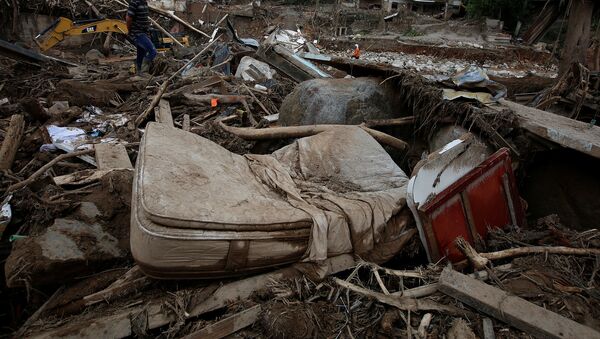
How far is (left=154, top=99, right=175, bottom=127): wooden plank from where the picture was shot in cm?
505

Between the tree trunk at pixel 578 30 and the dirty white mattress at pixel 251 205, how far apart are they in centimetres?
502

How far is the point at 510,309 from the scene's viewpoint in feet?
6.56

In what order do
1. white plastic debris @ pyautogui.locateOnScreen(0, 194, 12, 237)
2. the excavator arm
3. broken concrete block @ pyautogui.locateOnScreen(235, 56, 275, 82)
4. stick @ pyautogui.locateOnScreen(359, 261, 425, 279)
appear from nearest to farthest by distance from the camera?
stick @ pyautogui.locateOnScreen(359, 261, 425, 279) < white plastic debris @ pyautogui.locateOnScreen(0, 194, 12, 237) < broken concrete block @ pyautogui.locateOnScreen(235, 56, 275, 82) < the excavator arm

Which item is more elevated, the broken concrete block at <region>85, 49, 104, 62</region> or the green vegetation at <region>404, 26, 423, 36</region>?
the green vegetation at <region>404, 26, 423, 36</region>

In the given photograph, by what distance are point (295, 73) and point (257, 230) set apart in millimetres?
5367

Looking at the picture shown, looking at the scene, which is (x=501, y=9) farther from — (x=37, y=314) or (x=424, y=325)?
(x=37, y=314)

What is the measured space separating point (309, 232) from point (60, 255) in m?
1.51

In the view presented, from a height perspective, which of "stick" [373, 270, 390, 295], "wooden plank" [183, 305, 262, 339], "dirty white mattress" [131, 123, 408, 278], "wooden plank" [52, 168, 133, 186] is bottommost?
"wooden plank" [52, 168, 133, 186]

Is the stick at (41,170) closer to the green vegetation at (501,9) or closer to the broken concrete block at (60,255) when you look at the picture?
the broken concrete block at (60,255)

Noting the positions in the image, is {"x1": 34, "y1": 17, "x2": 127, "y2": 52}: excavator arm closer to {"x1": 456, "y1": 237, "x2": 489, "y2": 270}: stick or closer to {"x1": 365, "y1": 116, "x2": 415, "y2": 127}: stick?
{"x1": 365, "y1": 116, "x2": 415, "y2": 127}: stick

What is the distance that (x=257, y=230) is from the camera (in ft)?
6.88

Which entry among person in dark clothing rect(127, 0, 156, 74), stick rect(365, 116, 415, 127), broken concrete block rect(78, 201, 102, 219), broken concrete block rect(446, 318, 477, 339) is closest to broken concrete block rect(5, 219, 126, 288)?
broken concrete block rect(78, 201, 102, 219)

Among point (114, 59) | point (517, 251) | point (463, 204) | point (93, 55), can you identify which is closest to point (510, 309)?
point (517, 251)

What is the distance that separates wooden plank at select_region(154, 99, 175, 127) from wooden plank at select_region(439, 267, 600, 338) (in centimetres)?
398
